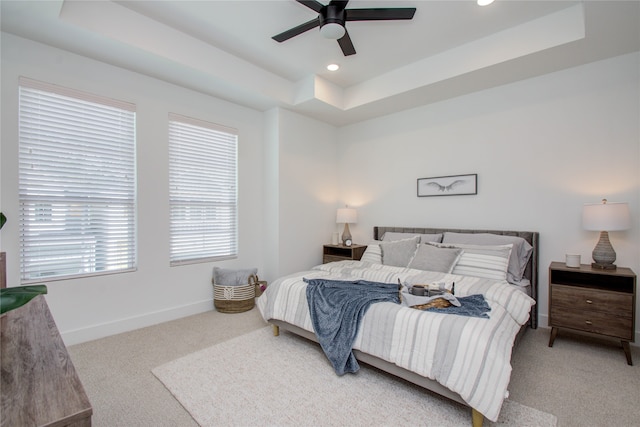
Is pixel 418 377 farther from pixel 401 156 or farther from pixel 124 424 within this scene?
pixel 401 156

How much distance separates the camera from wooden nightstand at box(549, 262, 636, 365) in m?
2.52

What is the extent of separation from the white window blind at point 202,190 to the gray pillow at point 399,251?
202cm

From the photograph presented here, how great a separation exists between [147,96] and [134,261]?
1.79 metres

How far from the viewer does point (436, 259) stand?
127 inches

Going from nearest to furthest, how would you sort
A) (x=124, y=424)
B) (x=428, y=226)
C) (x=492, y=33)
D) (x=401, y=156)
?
1. (x=124, y=424)
2. (x=492, y=33)
3. (x=428, y=226)
4. (x=401, y=156)

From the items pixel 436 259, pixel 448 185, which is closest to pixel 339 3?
pixel 436 259

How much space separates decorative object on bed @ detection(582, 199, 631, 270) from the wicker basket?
3.60m

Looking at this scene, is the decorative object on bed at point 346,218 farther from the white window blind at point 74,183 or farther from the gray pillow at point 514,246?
the white window blind at point 74,183

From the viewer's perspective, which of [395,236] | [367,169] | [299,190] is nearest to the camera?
[395,236]

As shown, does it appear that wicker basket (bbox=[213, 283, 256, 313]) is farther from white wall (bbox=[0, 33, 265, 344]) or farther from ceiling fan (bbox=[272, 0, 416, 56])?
ceiling fan (bbox=[272, 0, 416, 56])

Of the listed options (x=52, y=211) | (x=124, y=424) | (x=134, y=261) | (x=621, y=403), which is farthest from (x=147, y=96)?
(x=621, y=403)

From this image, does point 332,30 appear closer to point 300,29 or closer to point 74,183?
point 300,29

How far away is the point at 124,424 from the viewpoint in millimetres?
1835

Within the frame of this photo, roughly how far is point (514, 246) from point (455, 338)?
6.05 feet
